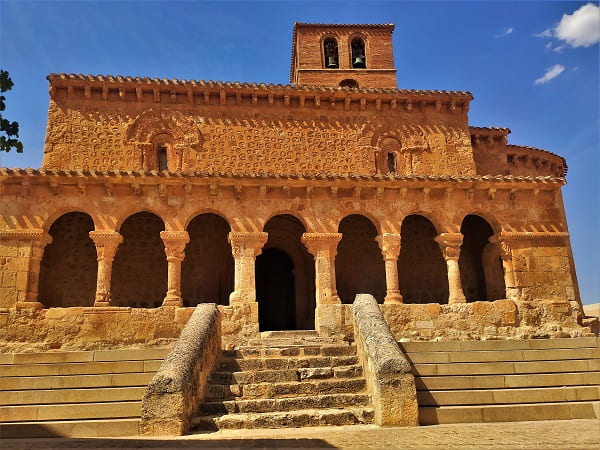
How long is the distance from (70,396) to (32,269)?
5.18 meters

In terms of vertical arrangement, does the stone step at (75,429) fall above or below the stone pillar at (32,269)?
below

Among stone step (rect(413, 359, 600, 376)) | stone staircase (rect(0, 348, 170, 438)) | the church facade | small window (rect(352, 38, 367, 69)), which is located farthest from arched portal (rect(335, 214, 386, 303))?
small window (rect(352, 38, 367, 69))

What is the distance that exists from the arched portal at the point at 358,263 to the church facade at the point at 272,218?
0.15 ft

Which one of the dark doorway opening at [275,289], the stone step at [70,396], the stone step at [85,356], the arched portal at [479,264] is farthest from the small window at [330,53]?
the stone step at [70,396]

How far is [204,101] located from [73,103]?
415 cm

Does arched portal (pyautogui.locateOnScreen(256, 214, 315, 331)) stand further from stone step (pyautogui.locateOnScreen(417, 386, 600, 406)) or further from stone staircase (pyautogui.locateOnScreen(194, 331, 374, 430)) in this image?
stone step (pyautogui.locateOnScreen(417, 386, 600, 406))

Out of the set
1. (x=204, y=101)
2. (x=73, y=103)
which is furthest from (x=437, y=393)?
(x=73, y=103)

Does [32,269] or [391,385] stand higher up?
[32,269]

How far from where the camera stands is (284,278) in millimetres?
16375

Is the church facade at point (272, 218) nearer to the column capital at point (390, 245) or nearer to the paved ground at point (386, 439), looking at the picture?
the column capital at point (390, 245)

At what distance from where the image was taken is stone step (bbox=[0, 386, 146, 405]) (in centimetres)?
710

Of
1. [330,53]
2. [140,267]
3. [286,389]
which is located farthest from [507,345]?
[330,53]

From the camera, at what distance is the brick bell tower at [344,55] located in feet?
69.1

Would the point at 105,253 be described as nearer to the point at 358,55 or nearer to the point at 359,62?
the point at 359,62
